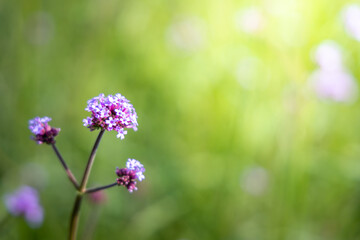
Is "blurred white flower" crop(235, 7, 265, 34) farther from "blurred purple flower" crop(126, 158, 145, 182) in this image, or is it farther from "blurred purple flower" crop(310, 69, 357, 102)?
"blurred purple flower" crop(126, 158, 145, 182)

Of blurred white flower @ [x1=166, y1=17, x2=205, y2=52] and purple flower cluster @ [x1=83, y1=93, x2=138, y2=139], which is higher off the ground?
blurred white flower @ [x1=166, y1=17, x2=205, y2=52]

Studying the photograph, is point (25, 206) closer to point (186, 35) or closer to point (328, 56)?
point (328, 56)

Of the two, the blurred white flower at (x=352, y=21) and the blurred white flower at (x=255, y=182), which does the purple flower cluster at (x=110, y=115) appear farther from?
the blurred white flower at (x=255, y=182)

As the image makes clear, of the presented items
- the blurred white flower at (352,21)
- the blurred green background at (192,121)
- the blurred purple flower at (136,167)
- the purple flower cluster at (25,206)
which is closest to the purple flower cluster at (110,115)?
the blurred purple flower at (136,167)

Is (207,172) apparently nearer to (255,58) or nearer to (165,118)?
(165,118)

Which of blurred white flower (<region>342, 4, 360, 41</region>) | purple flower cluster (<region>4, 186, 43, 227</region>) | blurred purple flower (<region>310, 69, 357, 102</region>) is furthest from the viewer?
blurred purple flower (<region>310, 69, 357, 102</region>)

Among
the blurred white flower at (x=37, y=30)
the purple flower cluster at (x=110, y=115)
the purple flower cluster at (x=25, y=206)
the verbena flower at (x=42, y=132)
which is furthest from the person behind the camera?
the blurred white flower at (x=37, y=30)

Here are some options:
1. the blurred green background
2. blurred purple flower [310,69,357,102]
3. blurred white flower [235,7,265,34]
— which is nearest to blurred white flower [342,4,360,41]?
the blurred green background
